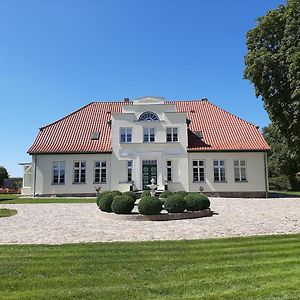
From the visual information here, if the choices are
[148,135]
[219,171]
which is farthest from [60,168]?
[219,171]

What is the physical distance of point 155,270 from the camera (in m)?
7.40

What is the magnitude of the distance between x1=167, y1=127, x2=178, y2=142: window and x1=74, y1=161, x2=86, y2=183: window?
7857mm

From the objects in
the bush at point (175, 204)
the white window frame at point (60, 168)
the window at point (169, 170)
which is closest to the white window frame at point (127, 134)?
the window at point (169, 170)

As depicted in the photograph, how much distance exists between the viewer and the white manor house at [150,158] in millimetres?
30953

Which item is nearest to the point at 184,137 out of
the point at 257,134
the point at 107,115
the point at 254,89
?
the point at 257,134

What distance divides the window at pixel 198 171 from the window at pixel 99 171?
794cm

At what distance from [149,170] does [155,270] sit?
2428cm

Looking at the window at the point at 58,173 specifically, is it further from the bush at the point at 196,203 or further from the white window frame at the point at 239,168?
the bush at the point at 196,203

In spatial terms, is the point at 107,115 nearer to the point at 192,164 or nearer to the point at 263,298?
the point at 192,164

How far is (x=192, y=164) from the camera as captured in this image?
31.4 meters

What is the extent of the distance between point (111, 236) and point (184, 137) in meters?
21.0

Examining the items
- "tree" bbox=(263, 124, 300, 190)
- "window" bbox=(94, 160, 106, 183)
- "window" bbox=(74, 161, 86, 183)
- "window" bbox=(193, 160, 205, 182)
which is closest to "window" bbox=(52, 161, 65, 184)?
"window" bbox=(74, 161, 86, 183)

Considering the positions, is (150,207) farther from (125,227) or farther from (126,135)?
(126,135)

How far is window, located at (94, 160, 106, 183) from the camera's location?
31250 mm
